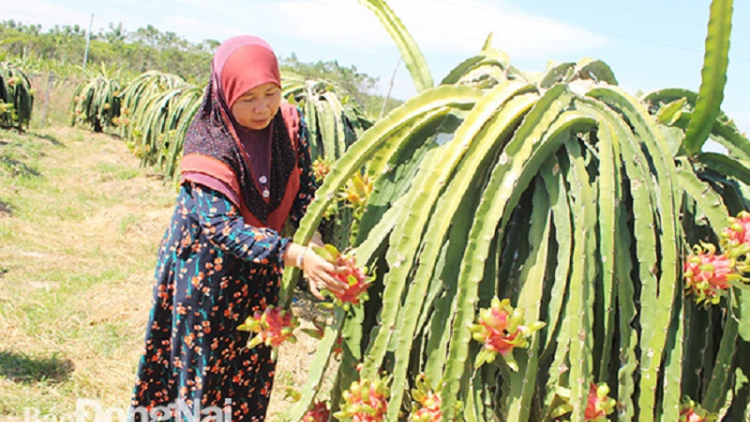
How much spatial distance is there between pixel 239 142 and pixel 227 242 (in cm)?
34

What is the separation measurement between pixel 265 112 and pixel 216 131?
0.17 meters

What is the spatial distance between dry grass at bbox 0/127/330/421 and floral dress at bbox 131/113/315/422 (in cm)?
19

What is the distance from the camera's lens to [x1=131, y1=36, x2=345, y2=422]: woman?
1.88 metres

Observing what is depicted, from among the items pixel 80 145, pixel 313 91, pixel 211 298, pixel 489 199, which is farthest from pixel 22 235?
pixel 80 145

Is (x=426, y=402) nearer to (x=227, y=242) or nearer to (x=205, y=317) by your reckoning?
(x=227, y=242)

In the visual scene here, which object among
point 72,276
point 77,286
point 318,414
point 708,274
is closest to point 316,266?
point 318,414

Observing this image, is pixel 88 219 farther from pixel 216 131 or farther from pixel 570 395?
pixel 570 395

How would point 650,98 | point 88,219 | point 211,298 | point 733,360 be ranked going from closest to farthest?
1. point 733,360
2. point 650,98
3. point 211,298
4. point 88,219

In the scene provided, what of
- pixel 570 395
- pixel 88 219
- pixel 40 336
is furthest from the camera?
pixel 88 219

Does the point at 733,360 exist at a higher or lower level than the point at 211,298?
higher

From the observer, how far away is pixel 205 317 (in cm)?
210

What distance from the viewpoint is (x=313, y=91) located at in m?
4.06

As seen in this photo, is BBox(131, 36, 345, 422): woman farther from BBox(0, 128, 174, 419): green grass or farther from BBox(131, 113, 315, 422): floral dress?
BBox(0, 128, 174, 419): green grass

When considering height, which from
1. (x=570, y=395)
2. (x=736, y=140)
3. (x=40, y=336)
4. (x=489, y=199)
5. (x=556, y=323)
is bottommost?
(x=40, y=336)
